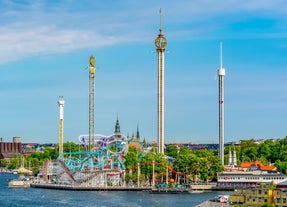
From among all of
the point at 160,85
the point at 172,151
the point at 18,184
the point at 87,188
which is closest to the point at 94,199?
the point at 87,188

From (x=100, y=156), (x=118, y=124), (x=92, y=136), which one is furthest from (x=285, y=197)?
(x=118, y=124)

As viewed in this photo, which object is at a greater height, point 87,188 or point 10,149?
point 10,149

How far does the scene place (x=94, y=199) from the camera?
198 feet

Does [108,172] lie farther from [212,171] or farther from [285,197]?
[285,197]

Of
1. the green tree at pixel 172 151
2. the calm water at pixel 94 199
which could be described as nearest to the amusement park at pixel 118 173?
the calm water at pixel 94 199

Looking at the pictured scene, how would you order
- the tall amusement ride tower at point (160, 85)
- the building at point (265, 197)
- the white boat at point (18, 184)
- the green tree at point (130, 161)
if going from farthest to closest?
the tall amusement ride tower at point (160, 85) < the green tree at point (130, 161) < the white boat at point (18, 184) < the building at point (265, 197)

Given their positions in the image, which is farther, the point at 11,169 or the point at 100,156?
the point at 11,169

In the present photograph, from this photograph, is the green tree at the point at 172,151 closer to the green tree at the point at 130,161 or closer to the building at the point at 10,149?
the green tree at the point at 130,161

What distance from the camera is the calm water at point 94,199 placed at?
182ft

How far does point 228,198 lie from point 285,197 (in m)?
5.57

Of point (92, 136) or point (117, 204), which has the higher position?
point (92, 136)

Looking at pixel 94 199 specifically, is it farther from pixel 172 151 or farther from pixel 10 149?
pixel 10 149

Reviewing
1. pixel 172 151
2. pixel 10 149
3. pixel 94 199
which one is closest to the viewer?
pixel 94 199

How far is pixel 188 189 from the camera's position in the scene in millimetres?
70188
